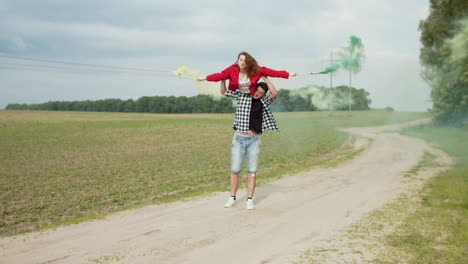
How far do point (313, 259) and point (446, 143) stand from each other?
22.5 meters

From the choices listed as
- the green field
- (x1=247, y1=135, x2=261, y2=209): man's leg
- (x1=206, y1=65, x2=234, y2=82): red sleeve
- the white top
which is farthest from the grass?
the green field

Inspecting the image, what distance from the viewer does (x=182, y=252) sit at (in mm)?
→ 6297

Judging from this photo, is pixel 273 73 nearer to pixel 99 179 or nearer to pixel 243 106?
pixel 243 106

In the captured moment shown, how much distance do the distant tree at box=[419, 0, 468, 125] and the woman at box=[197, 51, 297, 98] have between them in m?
20.4

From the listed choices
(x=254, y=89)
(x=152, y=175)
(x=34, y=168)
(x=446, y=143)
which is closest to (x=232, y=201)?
(x=254, y=89)

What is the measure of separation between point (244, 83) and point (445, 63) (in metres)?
24.5

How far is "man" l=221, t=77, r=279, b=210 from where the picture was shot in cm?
898

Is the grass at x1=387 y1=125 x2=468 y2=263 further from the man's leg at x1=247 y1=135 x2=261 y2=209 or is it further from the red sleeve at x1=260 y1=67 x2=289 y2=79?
the red sleeve at x1=260 y1=67 x2=289 y2=79

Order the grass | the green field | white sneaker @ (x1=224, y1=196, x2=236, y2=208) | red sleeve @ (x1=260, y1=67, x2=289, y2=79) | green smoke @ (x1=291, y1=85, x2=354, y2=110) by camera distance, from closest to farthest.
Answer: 1. the grass
2. red sleeve @ (x1=260, y1=67, x2=289, y2=79)
3. white sneaker @ (x1=224, y1=196, x2=236, y2=208)
4. the green field
5. green smoke @ (x1=291, y1=85, x2=354, y2=110)

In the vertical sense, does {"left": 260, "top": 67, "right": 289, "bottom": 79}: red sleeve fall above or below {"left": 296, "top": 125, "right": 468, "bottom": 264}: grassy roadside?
above

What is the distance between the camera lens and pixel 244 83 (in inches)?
348

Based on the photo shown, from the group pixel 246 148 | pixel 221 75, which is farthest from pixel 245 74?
pixel 246 148

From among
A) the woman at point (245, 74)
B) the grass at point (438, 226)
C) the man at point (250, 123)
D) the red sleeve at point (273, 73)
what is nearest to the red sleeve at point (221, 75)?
the woman at point (245, 74)

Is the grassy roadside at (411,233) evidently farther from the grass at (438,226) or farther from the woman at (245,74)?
the woman at (245,74)
